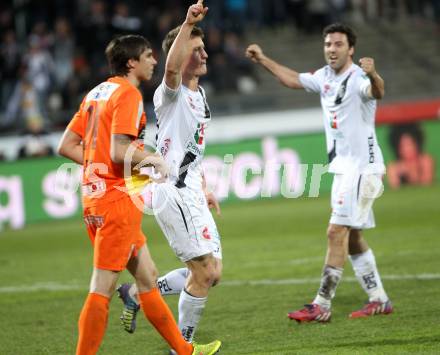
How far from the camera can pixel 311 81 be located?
27.9 ft

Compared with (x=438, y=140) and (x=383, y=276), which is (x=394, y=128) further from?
(x=383, y=276)

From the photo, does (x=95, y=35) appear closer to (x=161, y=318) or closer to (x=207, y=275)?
(x=207, y=275)

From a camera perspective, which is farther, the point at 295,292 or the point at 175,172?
the point at 295,292

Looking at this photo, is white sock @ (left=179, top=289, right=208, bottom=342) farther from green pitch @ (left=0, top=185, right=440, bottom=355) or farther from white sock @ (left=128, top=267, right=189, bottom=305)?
white sock @ (left=128, top=267, right=189, bottom=305)

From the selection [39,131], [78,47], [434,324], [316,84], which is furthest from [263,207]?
[434,324]

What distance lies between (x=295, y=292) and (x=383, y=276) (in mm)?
1161

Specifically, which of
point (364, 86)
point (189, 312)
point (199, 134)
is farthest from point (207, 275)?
point (364, 86)

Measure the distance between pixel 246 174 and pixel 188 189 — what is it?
12045 millimetres

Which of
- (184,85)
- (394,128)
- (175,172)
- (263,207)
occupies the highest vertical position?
(184,85)

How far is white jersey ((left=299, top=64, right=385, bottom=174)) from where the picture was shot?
8078mm

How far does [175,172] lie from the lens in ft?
21.9

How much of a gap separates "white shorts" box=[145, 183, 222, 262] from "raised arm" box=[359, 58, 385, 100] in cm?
172

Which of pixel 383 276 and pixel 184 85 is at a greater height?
pixel 184 85

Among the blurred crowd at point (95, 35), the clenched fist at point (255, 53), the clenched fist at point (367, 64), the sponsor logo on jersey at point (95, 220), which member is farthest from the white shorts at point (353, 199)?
the blurred crowd at point (95, 35)
